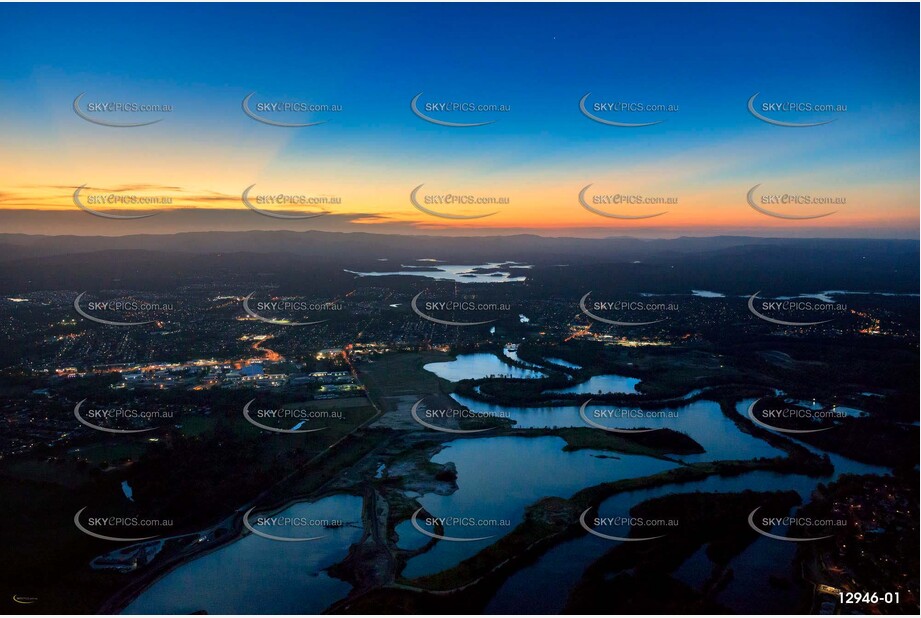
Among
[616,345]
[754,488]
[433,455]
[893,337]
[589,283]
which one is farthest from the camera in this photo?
[589,283]

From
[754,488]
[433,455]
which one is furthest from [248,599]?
[754,488]

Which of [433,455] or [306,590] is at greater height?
[433,455]

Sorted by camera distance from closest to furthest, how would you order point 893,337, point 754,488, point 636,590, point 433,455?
point 636,590 < point 754,488 < point 433,455 < point 893,337

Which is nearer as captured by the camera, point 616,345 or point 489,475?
point 489,475

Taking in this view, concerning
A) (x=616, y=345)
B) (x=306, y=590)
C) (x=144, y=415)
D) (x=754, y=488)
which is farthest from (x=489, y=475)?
(x=616, y=345)

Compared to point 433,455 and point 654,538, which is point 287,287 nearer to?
point 433,455

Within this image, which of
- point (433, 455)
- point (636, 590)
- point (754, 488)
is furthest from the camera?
point (433, 455)

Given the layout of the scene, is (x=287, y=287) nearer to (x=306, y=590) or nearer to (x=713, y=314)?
(x=306, y=590)

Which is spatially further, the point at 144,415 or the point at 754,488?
the point at 144,415

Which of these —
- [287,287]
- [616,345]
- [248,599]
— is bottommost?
[248,599]
